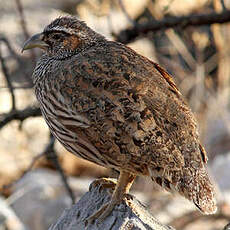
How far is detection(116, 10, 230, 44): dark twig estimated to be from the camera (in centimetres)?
816

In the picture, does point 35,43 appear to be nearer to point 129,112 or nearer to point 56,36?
point 56,36

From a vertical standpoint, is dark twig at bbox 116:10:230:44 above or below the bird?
below

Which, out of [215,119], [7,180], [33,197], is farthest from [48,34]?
[215,119]

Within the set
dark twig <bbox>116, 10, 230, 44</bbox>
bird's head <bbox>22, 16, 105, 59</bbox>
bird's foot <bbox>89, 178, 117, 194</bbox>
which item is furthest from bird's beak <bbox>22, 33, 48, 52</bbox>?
dark twig <bbox>116, 10, 230, 44</bbox>

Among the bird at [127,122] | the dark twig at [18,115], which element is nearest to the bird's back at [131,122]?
the bird at [127,122]

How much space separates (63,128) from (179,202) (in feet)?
16.6

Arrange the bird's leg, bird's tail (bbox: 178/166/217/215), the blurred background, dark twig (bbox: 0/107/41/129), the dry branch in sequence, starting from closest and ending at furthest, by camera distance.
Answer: the dry branch
the bird's leg
bird's tail (bbox: 178/166/217/215)
dark twig (bbox: 0/107/41/129)
the blurred background

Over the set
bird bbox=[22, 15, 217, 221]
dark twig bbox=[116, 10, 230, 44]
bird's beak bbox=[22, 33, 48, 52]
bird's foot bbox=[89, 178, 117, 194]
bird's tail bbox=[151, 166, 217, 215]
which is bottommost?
dark twig bbox=[116, 10, 230, 44]

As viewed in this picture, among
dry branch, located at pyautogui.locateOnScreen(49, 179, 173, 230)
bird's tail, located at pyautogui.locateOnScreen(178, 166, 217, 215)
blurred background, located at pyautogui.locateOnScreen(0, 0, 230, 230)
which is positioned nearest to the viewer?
dry branch, located at pyautogui.locateOnScreen(49, 179, 173, 230)

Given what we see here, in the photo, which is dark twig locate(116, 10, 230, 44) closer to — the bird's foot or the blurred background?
the blurred background

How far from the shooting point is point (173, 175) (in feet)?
16.4

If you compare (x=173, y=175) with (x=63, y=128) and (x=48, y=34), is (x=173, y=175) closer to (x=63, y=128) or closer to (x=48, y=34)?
(x=63, y=128)

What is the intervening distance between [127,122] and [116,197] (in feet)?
1.79

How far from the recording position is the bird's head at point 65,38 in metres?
6.07
